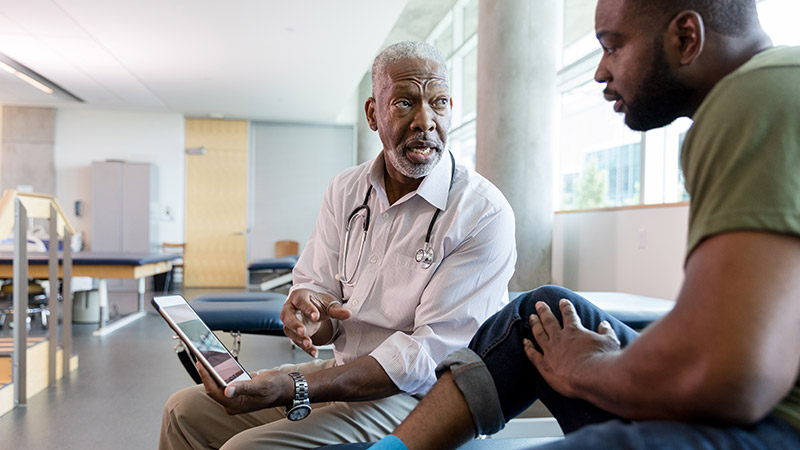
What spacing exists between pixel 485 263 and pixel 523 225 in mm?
2982

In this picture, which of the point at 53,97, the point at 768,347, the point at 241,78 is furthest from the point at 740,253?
the point at 53,97

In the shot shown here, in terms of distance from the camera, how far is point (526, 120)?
4301mm

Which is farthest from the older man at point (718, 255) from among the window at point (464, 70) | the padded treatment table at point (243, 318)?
the window at point (464, 70)

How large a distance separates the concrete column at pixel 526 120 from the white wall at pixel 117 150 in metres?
7.35

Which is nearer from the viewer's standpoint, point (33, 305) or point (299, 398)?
point (299, 398)

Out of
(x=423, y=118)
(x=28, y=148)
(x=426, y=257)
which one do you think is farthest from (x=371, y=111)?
(x=28, y=148)

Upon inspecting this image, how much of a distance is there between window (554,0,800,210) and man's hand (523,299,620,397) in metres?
2.77

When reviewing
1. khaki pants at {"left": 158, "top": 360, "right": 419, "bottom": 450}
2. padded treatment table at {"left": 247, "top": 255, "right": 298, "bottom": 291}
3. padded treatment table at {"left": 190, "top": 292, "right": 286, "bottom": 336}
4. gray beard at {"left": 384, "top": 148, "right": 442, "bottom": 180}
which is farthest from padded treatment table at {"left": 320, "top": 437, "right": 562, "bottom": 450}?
padded treatment table at {"left": 247, "top": 255, "right": 298, "bottom": 291}

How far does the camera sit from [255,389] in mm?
1144

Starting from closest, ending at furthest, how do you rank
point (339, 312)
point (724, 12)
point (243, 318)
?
point (724, 12), point (339, 312), point (243, 318)

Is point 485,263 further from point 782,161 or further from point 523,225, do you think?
point 523,225

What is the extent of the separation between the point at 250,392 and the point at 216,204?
379 inches

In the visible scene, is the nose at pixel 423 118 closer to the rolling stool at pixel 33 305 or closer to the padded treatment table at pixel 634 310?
the padded treatment table at pixel 634 310

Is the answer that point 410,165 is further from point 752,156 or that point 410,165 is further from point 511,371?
point 752,156
